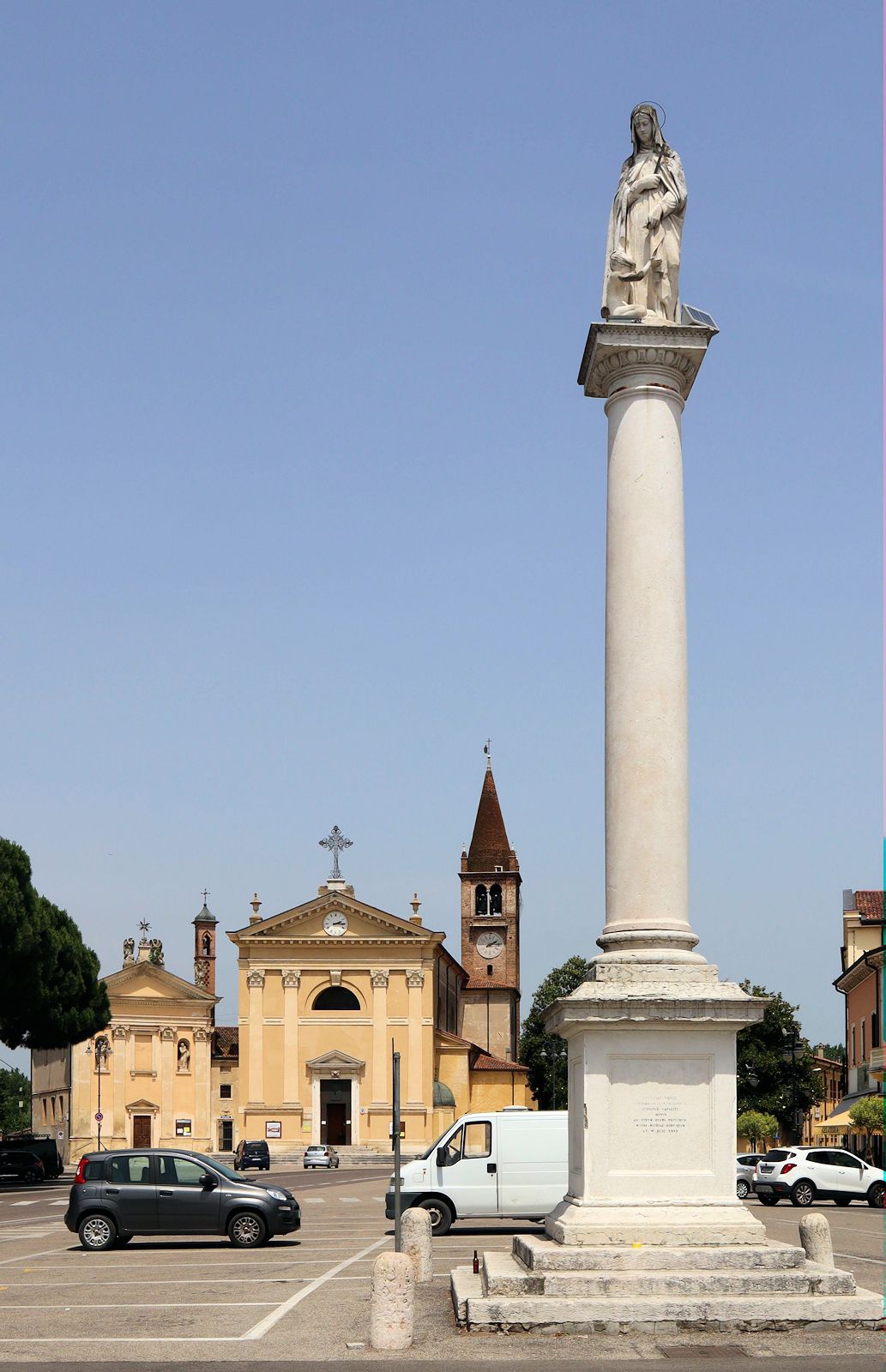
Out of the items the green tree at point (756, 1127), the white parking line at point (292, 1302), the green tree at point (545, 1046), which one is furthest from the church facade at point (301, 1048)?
the white parking line at point (292, 1302)

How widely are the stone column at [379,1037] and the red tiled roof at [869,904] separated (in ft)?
79.3

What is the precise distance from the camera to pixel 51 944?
50156 mm

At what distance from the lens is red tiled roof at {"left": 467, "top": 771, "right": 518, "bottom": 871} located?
103 metres

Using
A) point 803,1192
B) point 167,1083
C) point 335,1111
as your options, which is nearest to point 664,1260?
point 803,1192

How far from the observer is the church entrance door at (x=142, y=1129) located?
3182 inches

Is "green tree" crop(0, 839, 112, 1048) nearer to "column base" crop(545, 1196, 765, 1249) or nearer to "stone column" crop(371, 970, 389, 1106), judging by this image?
"stone column" crop(371, 970, 389, 1106)

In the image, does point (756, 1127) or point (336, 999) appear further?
point (336, 999)

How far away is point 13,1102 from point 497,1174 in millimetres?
157198

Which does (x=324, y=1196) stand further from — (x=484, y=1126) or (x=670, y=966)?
(x=670, y=966)

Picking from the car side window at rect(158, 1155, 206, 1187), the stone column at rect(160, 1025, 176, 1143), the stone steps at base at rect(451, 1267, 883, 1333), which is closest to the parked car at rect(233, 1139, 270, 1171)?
the stone column at rect(160, 1025, 176, 1143)

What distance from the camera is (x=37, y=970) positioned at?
48.9 meters

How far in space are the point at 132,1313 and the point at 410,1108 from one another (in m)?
65.1

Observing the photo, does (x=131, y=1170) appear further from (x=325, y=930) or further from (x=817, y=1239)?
(x=325, y=930)

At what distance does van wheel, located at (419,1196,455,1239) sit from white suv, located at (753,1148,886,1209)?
12.2 meters
